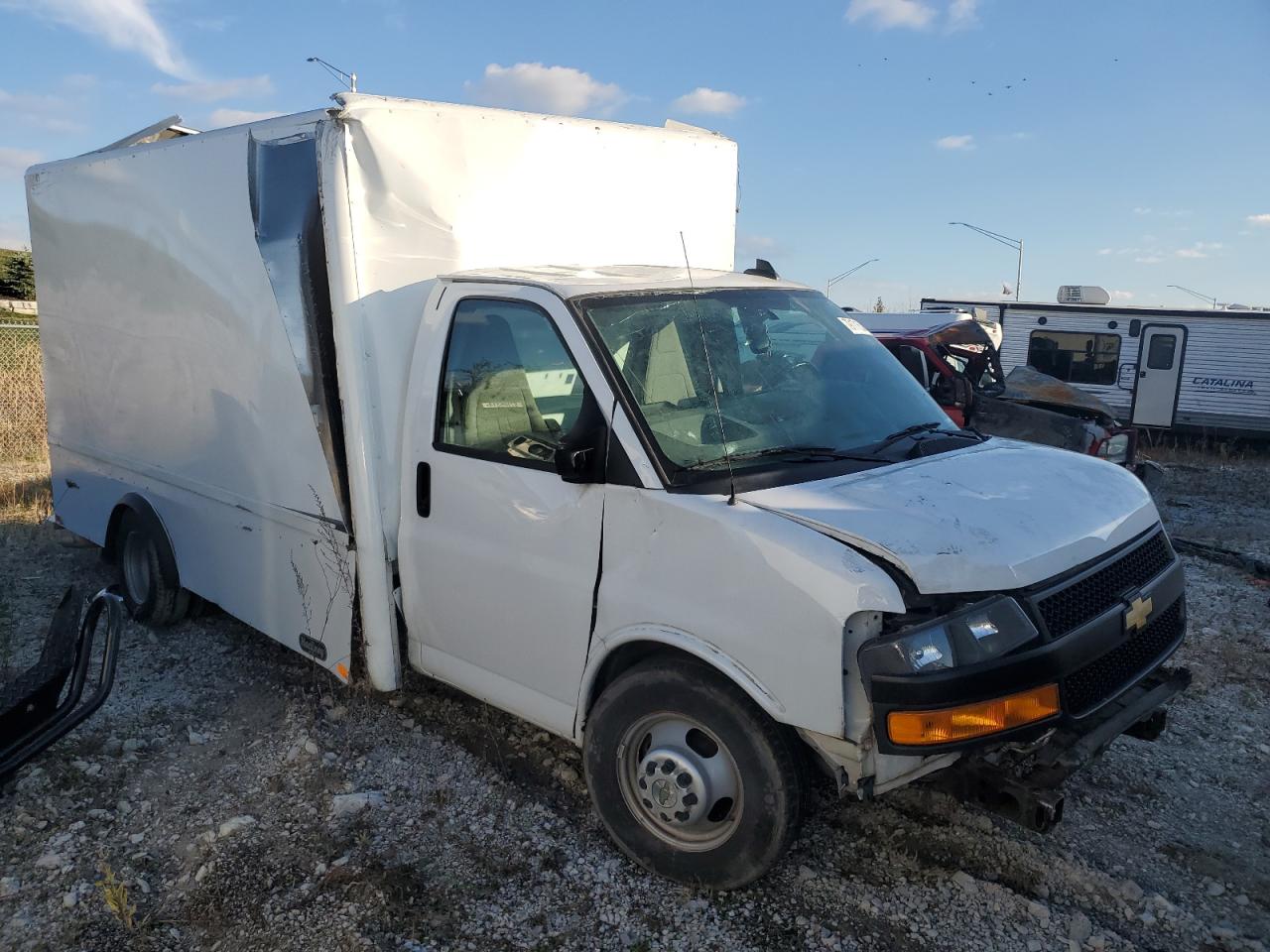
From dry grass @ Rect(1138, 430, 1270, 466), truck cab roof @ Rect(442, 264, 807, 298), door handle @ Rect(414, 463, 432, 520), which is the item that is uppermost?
truck cab roof @ Rect(442, 264, 807, 298)

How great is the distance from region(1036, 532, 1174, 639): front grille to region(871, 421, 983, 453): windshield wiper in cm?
82

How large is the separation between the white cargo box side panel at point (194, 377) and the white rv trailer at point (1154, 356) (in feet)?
46.1

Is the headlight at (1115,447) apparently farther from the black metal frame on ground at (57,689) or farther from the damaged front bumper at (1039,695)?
the black metal frame on ground at (57,689)

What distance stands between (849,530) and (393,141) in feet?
8.34

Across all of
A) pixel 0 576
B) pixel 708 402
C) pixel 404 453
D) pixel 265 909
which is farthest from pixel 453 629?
pixel 0 576

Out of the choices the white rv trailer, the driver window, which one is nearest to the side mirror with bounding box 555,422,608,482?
the driver window

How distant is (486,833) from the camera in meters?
3.72

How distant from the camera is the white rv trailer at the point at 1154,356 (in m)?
15.3

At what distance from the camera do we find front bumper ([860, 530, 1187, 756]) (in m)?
2.66

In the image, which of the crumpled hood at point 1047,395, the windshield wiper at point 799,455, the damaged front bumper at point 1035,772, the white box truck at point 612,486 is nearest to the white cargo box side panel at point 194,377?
the white box truck at point 612,486

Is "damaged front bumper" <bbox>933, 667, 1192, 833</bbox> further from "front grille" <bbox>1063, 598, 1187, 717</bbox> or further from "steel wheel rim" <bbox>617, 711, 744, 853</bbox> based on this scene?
"steel wheel rim" <bbox>617, 711, 744, 853</bbox>

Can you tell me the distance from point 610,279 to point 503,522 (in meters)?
1.09

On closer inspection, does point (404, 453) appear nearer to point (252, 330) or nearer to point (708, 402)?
point (252, 330)

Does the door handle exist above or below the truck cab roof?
below
